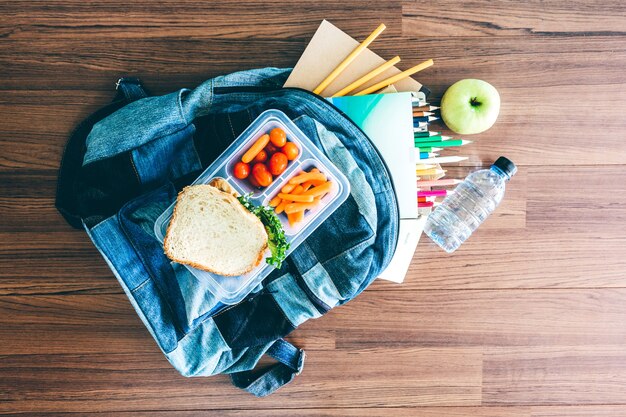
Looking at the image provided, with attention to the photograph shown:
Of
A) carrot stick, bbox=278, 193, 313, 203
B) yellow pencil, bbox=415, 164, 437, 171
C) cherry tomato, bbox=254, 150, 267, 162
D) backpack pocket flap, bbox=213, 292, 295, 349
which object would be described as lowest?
backpack pocket flap, bbox=213, 292, 295, 349

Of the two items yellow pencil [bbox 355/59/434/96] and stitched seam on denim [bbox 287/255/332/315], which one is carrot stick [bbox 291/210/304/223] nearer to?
stitched seam on denim [bbox 287/255/332/315]

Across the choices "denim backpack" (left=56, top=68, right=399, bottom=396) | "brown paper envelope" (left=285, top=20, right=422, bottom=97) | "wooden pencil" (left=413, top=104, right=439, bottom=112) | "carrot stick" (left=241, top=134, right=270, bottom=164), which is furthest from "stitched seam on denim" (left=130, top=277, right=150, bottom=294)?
"wooden pencil" (left=413, top=104, right=439, bottom=112)

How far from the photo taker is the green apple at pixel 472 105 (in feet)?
2.44

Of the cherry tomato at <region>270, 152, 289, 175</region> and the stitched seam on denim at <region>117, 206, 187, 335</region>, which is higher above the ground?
the cherry tomato at <region>270, 152, 289, 175</region>

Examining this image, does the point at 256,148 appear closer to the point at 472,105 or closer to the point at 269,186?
the point at 269,186

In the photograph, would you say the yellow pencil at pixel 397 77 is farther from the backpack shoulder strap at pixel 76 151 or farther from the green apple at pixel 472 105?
the backpack shoulder strap at pixel 76 151

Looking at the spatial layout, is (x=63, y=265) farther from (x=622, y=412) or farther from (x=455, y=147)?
(x=622, y=412)

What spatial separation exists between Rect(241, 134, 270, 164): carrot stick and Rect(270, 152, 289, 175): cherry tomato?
2 centimetres

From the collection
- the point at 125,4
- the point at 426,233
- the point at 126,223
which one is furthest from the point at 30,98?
the point at 426,233

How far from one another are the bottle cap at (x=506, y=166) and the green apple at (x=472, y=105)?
57 millimetres

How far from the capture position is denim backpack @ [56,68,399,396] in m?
0.67

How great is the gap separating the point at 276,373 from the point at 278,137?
391 millimetres

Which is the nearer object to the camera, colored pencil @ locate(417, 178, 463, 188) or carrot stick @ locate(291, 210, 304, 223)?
carrot stick @ locate(291, 210, 304, 223)

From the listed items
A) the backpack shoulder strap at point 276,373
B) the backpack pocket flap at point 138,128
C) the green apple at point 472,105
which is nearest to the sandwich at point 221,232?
the backpack pocket flap at point 138,128
